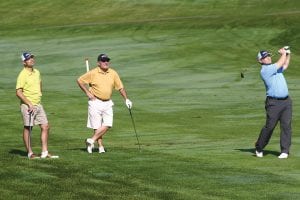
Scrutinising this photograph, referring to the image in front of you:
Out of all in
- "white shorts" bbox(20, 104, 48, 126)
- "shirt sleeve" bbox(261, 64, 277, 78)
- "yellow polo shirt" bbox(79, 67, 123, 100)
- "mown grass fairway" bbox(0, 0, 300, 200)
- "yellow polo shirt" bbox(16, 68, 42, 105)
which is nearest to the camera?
"mown grass fairway" bbox(0, 0, 300, 200)

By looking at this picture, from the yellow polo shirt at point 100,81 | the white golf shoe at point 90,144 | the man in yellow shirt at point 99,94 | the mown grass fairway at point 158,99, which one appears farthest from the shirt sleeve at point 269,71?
the white golf shoe at point 90,144

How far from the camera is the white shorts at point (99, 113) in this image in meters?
20.0

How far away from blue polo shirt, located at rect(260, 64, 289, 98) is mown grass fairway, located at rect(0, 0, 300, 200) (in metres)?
1.32

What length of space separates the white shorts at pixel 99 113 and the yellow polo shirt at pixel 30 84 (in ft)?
5.18

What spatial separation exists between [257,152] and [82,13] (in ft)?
210

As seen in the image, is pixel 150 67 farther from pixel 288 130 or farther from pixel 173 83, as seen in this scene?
pixel 288 130

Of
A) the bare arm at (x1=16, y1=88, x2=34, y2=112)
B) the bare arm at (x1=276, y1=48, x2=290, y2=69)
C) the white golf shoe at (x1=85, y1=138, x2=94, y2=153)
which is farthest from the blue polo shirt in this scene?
the bare arm at (x1=16, y1=88, x2=34, y2=112)

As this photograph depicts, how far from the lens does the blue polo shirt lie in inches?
749

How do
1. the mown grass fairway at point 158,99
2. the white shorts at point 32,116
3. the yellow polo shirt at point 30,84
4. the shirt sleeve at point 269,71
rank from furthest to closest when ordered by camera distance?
the shirt sleeve at point 269,71 → the white shorts at point 32,116 → the yellow polo shirt at point 30,84 → the mown grass fairway at point 158,99

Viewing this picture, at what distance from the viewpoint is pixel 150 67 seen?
45.9 meters

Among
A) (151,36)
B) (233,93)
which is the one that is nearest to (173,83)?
(233,93)

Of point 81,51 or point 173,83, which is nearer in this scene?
point 173,83

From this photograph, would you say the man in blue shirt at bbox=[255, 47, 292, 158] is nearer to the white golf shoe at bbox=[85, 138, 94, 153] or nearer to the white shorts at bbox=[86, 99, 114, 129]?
the white shorts at bbox=[86, 99, 114, 129]

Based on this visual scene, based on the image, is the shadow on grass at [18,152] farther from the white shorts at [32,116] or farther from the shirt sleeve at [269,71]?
the shirt sleeve at [269,71]
